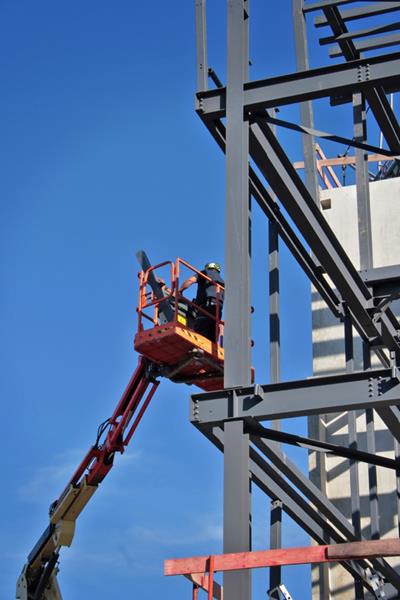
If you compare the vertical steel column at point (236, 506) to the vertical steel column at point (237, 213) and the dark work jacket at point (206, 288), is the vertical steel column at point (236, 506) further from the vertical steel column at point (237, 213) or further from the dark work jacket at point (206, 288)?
the dark work jacket at point (206, 288)

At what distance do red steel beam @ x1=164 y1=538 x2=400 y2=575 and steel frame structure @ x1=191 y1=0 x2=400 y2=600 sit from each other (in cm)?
19

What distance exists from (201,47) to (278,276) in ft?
15.3

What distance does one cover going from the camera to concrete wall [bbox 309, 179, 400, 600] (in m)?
21.8

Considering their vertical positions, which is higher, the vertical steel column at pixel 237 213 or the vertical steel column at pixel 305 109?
the vertical steel column at pixel 305 109

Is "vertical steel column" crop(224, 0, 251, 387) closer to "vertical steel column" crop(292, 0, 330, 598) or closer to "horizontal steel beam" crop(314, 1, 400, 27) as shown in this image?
"horizontal steel beam" crop(314, 1, 400, 27)

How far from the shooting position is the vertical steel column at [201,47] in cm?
1370

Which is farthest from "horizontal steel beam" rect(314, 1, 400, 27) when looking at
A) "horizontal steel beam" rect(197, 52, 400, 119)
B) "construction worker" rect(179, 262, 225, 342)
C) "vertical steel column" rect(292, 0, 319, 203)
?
"construction worker" rect(179, 262, 225, 342)

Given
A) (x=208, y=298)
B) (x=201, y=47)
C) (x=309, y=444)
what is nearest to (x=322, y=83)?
(x=201, y=47)

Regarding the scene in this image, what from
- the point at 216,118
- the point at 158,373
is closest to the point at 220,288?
the point at 158,373

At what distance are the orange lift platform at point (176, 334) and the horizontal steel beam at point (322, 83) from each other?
25.7ft

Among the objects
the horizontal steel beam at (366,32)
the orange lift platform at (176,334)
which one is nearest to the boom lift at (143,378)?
the orange lift platform at (176,334)

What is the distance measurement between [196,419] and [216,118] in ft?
12.1

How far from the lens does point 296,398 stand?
1212 centimetres

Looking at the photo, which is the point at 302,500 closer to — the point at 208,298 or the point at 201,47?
the point at 208,298
